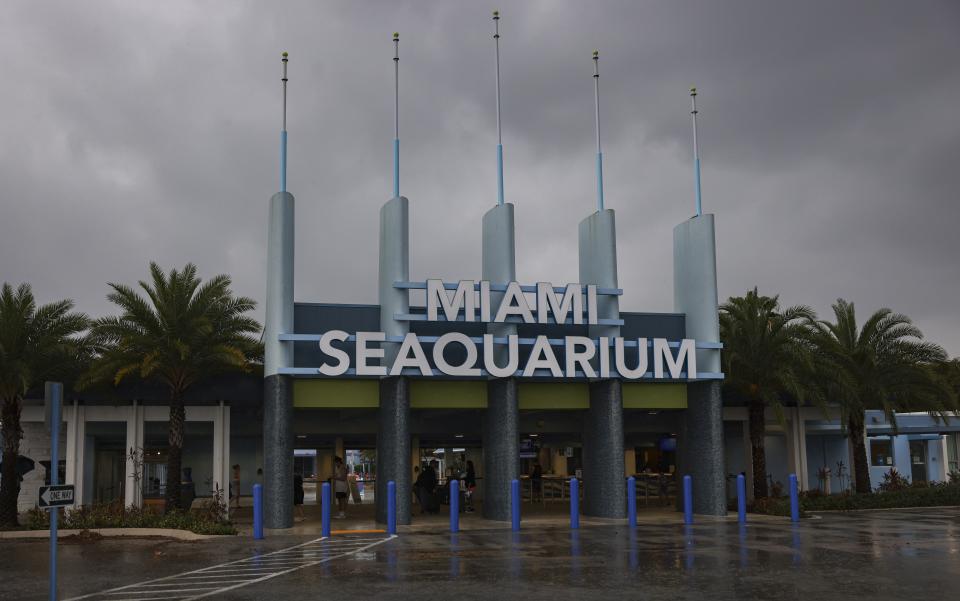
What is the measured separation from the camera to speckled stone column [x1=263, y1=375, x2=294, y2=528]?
913 inches

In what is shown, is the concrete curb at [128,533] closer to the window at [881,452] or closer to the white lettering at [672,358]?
the white lettering at [672,358]

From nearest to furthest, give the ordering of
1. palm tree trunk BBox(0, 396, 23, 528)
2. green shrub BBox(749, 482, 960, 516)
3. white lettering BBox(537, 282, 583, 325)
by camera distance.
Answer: palm tree trunk BBox(0, 396, 23, 528), white lettering BBox(537, 282, 583, 325), green shrub BBox(749, 482, 960, 516)

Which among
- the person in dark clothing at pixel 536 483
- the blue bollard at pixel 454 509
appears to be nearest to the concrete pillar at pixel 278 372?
→ the blue bollard at pixel 454 509

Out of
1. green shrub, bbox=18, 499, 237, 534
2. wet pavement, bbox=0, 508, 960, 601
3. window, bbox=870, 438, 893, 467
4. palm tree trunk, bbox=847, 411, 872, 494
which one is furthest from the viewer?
window, bbox=870, 438, 893, 467

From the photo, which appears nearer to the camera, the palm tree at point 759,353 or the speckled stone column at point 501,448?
the speckled stone column at point 501,448

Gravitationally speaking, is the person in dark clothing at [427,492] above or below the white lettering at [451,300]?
below

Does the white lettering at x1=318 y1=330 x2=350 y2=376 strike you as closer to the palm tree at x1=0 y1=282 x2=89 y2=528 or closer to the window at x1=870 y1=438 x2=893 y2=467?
the palm tree at x1=0 y1=282 x2=89 y2=528

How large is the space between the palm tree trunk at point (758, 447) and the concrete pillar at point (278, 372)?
49.4ft

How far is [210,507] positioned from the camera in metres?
24.2

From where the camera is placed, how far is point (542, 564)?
1567 cm

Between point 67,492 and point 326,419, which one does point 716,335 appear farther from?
point 67,492

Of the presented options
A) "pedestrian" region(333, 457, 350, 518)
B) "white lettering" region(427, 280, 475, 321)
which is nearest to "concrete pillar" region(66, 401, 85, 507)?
"pedestrian" region(333, 457, 350, 518)

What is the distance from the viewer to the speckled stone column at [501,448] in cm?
2442

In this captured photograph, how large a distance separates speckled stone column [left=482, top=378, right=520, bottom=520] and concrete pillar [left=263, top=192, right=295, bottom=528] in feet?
17.8
